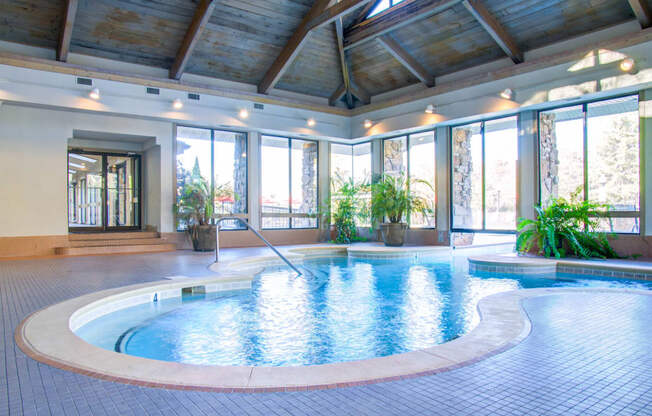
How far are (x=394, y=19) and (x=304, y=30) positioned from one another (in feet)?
6.03

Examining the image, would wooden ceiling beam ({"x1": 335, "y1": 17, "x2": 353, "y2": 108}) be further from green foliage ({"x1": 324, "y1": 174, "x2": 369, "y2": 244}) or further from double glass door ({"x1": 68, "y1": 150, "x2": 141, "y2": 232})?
double glass door ({"x1": 68, "y1": 150, "x2": 141, "y2": 232})

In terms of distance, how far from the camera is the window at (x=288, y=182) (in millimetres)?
10977

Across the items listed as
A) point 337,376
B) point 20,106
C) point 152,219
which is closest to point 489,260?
point 337,376

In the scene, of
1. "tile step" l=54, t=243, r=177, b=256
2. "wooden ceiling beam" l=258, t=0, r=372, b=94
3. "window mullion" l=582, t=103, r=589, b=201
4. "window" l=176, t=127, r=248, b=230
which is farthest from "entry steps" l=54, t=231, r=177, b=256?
"window mullion" l=582, t=103, r=589, b=201

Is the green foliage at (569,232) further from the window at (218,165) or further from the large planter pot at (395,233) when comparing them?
the window at (218,165)

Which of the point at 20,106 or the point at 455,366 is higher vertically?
the point at 20,106

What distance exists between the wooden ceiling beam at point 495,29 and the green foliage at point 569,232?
9.68 ft

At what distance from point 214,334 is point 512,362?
243 centimetres

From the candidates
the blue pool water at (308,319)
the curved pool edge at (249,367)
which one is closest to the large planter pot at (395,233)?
the blue pool water at (308,319)

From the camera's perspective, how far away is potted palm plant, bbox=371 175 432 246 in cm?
1026

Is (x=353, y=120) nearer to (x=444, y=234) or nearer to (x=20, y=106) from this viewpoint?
(x=444, y=234)

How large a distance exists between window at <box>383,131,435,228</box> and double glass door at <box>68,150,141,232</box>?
A: 6.59 m

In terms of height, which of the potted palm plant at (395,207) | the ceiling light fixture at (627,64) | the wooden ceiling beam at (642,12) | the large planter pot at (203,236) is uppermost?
the wooden ceiling beam at (642,12)

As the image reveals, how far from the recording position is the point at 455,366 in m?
2.35
